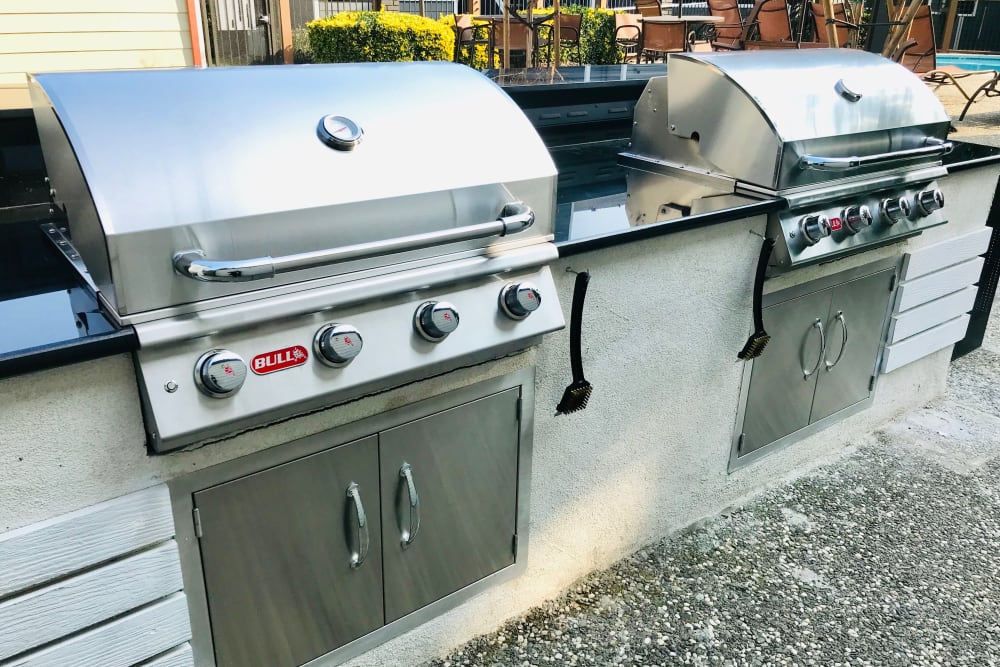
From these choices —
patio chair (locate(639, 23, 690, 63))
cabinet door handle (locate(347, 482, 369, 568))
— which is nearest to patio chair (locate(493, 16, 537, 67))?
patio chair (locate(639, 23, 690, 63))

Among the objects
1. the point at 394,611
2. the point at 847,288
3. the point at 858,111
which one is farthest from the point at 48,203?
the point at 847,288

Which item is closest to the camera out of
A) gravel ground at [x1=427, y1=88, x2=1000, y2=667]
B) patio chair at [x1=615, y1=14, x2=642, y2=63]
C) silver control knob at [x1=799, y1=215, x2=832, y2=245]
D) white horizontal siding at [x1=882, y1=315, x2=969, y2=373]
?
gravel ground at [x1=427, y1=88, x2=1000, y2=667]

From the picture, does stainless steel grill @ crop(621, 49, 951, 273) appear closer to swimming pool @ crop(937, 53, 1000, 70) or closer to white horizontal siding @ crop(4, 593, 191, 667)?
white horizontal siding @ crop(4, 593, 191, 667)

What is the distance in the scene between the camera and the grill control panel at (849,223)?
7.80 feet

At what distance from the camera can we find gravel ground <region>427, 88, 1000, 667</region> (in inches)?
87.7

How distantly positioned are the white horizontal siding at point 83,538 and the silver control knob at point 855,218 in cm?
206

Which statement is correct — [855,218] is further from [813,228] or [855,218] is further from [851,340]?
[851,340]

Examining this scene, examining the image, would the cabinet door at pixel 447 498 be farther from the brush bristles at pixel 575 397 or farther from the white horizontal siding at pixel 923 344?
the white horizontal siding at pixel 923 344

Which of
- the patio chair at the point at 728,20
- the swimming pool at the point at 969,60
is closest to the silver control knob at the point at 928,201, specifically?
the patio chair at the point at 728,20

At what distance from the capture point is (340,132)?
1.49m

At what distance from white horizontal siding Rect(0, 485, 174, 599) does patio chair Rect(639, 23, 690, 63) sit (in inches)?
289

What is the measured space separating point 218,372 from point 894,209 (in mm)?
2206

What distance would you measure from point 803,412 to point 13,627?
2.47m

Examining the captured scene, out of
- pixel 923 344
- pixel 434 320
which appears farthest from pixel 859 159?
pixel 434 320
